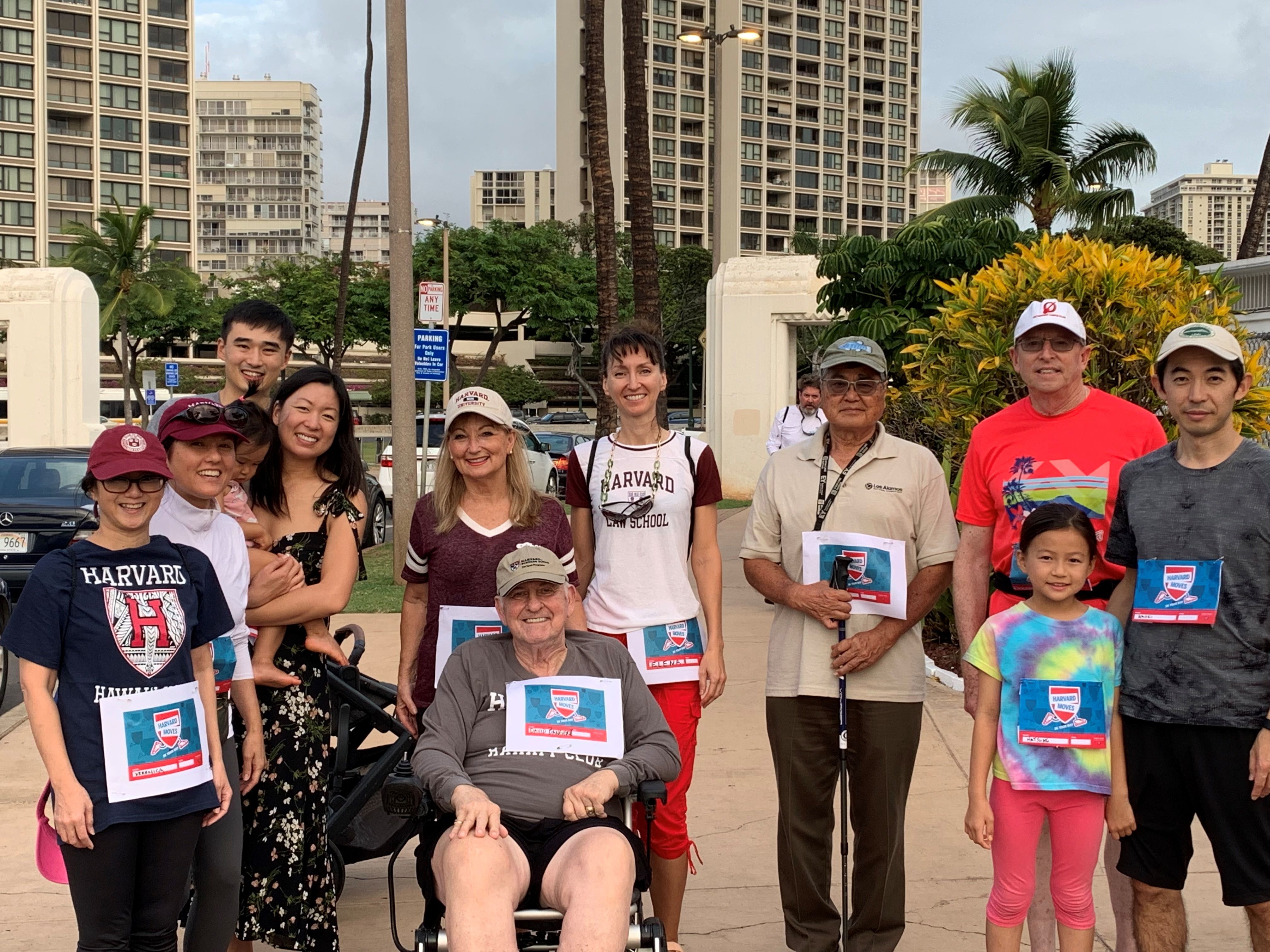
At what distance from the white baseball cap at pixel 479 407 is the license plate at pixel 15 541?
8.52 m

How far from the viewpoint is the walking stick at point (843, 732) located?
4.11m

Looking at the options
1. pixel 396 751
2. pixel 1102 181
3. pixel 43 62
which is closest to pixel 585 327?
pixel 1102 181

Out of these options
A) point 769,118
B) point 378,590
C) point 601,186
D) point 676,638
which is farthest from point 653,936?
point 769,118

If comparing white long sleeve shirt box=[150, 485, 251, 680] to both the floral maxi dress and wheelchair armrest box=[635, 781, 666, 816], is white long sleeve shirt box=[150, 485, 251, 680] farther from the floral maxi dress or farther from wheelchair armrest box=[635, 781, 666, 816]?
wheelchair armrest box=[635, 781, 666, 816]

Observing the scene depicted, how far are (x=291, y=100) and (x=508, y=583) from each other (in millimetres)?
182143

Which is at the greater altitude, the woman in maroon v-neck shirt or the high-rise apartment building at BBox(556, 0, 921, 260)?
the high-rise apartment building at BBox(556, 0, 921, 260)

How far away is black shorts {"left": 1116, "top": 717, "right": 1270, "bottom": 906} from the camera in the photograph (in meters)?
3.63

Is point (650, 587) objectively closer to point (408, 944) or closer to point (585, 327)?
point (408, 944)

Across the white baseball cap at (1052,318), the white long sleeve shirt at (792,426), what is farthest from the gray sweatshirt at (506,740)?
the white long sleeve shirt at (792,426)

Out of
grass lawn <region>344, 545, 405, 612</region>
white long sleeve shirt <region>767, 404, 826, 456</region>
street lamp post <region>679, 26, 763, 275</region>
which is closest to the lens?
grass lawn <region>344, 545, 405, 612</region>

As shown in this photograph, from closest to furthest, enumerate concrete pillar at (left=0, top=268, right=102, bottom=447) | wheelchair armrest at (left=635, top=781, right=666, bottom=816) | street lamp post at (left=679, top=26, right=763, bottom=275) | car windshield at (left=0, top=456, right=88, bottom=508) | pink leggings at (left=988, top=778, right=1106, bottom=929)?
pink leggings at (left=988, top=778, right=1106, bottom=929)
wheelchair armrest at (left=635, top=781, right=666, bottom=816)
car windshield at (left=0, top=456, right=88, bottom=508)
street lamp post at (left=679, top=26, right=763, bottom=275)
concrete pillar at (left=0, top=268, right=102, bottom=447)

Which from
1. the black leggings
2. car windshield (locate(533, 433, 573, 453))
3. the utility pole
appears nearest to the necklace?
the black leggings

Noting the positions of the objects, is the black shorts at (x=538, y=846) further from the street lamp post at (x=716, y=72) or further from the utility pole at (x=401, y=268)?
the street lamp post at (x=716, y=72)

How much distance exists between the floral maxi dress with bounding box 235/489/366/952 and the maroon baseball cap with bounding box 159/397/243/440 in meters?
0.49
